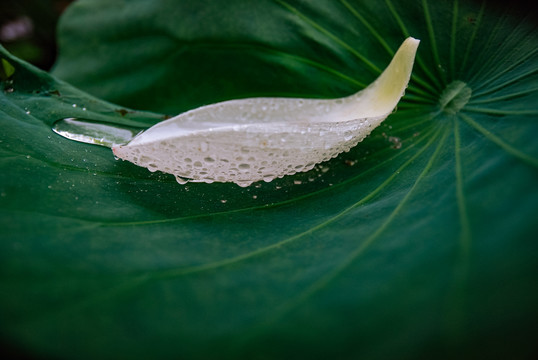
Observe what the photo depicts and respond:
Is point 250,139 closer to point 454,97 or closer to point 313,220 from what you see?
point 313,220

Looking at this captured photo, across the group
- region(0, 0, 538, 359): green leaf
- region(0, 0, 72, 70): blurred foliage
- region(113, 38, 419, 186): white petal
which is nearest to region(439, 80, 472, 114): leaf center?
region(0, 0, 538, 359): green leaf

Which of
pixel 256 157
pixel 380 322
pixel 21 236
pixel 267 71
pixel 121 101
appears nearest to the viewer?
pixel 380 322

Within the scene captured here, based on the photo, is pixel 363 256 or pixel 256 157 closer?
pixel 363 256

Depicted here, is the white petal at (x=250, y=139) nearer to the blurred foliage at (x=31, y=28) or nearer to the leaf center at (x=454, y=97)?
the leaf center at (x=454, y=97)

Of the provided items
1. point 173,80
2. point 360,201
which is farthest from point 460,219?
point 173,80

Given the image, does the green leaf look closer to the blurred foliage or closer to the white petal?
the white petal

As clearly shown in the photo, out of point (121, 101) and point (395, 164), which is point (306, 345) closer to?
point (395, 164)

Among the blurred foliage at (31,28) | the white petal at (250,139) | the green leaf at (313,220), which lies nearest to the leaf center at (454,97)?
the green leaf at (313,220)

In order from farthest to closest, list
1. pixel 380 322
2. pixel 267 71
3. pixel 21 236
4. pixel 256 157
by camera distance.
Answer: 1. pixel 267 71
2. pixel 256 157
3. pixel 21 236
4. pixel 380 322
